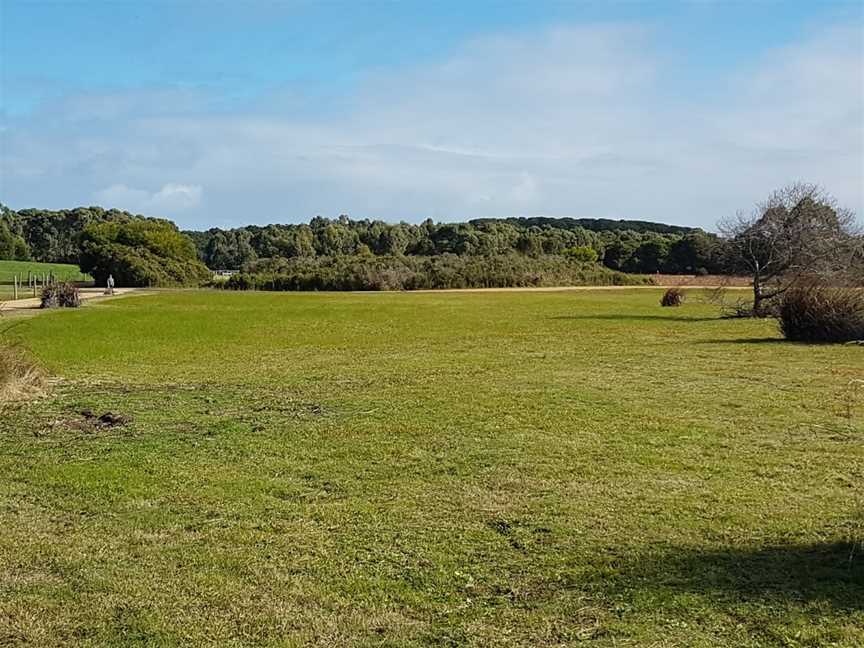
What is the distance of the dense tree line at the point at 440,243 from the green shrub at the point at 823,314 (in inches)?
2584

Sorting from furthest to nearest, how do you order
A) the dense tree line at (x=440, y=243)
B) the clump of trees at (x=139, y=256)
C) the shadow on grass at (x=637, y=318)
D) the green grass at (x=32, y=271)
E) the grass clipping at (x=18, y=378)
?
the dense tree line at (x=440, y=243) → the green grass at (x=32, y=271) → the clump of trees at (x=139, y=256) → the shadow on grass at (x=637, y=318) → the grass clipping at (x=18, y=378)

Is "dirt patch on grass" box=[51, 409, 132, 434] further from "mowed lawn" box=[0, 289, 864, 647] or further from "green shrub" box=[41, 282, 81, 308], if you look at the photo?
"green shrub" box=[41, 282, 81, 308]

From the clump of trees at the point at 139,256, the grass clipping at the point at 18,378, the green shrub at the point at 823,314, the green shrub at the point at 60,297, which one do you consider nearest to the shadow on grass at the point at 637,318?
the green shrub at the point at 823,314

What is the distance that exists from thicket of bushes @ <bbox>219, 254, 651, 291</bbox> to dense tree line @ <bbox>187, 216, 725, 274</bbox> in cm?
733

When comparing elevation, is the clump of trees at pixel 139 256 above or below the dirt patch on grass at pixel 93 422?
above

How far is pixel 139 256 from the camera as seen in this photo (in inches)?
3152

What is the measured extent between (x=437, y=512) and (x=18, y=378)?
8910mm

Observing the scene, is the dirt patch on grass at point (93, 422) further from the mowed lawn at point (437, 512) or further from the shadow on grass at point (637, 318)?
the shadow on grass at point (637, 318)

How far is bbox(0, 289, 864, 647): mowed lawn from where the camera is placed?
4.56m

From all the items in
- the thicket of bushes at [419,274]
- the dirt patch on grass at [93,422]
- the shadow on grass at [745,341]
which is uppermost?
the thicket of bushes at [419,274]

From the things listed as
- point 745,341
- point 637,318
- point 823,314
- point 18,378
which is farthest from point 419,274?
point 18,378

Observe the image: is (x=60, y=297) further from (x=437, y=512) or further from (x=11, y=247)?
(x=11, y=247)

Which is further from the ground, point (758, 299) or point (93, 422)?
point (758, 299)

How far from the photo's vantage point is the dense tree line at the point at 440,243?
9812 cm
